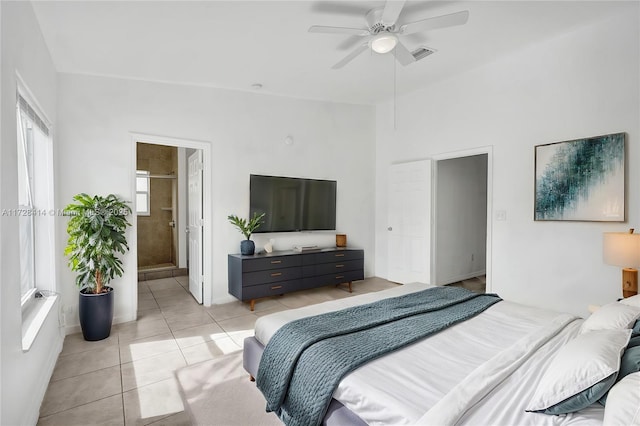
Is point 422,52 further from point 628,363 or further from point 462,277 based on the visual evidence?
point 462,277

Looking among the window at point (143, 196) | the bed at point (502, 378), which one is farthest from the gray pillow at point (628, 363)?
the window at point (143, 196)

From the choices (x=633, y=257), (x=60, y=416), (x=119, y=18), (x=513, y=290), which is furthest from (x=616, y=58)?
(x=60, y=416)

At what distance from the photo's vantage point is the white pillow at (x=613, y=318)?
5.08ft

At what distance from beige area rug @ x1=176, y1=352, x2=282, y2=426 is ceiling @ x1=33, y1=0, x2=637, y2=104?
9.24 ft

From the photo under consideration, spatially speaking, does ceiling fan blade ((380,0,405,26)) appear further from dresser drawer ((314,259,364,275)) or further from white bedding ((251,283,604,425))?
dresser drawer ((314,259,364,275))

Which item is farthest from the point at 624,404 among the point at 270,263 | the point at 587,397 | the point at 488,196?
the point at 270,263

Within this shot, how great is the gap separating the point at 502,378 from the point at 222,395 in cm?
173

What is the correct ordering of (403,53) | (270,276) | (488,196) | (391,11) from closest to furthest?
(391,11)
(403,53)
(488,196)
(270,276)

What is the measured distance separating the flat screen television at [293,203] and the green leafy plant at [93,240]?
1.64 metres

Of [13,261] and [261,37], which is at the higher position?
[261,37]

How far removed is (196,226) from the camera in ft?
14.6

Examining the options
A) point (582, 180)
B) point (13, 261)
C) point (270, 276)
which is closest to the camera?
point (13, 261)

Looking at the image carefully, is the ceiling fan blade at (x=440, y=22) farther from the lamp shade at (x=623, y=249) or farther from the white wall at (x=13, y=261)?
the white wall at (x=13, y=261)

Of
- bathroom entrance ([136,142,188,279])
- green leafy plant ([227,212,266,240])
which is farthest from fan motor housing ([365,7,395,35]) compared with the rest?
bathroom entrance ([136,142,188,279])
